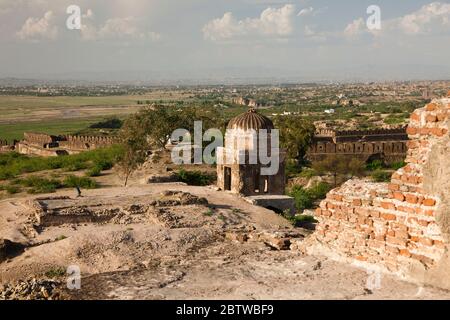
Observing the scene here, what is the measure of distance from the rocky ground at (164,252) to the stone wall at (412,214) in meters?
0.23

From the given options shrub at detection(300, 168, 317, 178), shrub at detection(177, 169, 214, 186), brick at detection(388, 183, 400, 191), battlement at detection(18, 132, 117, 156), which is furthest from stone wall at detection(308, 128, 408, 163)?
brick at detection(388, 183, 400, 191)

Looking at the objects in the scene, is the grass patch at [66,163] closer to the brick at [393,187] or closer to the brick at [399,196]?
the brick at [393,187]

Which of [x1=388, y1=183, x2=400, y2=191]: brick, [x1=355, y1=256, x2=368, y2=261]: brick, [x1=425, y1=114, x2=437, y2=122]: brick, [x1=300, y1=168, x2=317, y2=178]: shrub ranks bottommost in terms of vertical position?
[x1=300, y1=168, x2=317, y2=178]: shrub

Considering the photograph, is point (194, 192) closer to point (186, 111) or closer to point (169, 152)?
point (169, 152)

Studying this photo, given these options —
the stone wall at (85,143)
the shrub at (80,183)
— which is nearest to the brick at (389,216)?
the shrub at (80,183)

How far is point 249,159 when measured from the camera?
18.3 metres

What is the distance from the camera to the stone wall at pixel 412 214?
17.6ft

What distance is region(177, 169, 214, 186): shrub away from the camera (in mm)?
23453

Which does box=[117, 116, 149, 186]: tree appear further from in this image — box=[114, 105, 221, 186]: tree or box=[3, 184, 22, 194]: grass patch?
box=[3, 184, 22, 194]: grass patch

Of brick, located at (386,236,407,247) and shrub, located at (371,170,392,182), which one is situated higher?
brick, located at (386,236,407,247)

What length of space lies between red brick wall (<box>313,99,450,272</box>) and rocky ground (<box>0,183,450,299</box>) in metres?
0.28

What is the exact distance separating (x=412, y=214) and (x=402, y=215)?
131 mm
